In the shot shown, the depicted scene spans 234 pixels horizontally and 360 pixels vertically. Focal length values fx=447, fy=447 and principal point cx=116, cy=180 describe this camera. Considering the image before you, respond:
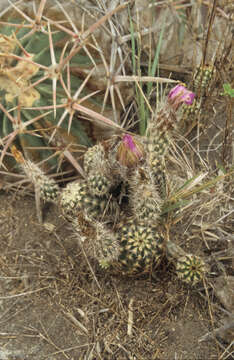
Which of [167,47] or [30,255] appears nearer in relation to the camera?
[30,255]

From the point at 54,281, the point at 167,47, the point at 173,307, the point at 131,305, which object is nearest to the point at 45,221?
the point at 54,281

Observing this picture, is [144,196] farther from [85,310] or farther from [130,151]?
[85,310]

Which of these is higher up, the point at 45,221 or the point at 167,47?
the point at 167,47

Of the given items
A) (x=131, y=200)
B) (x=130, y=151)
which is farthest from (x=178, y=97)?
(x=131, y=200)

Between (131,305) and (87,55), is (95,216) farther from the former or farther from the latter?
(87,55)

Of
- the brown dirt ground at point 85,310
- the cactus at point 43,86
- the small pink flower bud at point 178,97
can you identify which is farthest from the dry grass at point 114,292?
the small pink flower bud at point 178,97

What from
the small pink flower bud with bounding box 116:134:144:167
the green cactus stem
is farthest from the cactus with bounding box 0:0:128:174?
the small pink flower bud with bounding box 116:134:144:167

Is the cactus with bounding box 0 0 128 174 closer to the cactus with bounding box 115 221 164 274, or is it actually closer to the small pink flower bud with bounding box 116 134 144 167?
the small pink flower bud with bounding box 116 134 144 167
